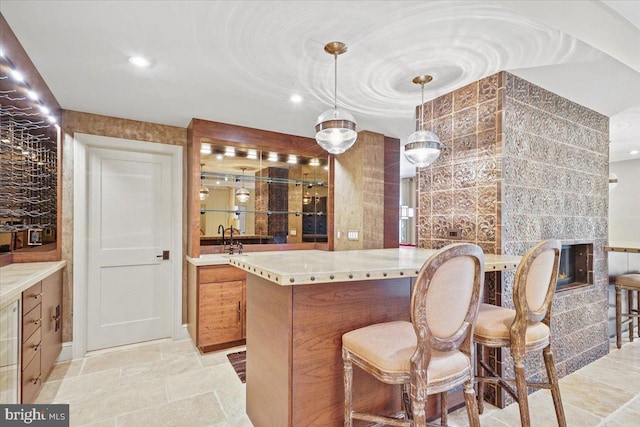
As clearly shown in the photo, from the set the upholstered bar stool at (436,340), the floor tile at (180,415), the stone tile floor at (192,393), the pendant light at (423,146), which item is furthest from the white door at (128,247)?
the upholstered bar stool at (436,340)

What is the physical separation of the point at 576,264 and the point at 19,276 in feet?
15.3

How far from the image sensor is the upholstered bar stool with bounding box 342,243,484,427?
124 centimetres

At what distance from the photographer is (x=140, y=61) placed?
2.19m

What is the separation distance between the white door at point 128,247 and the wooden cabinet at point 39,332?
0.38 meters

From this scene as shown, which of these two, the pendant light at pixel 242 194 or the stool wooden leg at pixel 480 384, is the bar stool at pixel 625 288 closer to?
the stool wooden leg at pixel 480 384

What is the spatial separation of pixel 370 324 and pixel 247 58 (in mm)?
1873

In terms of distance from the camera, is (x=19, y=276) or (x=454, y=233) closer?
(x=19, y=276)

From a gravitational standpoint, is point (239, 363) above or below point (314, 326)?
below

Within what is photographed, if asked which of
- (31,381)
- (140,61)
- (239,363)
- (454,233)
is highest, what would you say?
(140,61)

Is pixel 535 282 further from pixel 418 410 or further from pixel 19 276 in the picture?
pixel 19 276

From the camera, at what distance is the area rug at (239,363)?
2.79 m

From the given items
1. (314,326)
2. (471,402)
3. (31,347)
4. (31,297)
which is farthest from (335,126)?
(31,347)

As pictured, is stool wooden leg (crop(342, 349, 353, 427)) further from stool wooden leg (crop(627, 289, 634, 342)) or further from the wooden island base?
stool wooden leg (crop(627, 289, 634, 342))

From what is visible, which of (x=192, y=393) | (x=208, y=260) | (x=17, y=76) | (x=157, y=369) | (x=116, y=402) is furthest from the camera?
(x=208, y=260)
